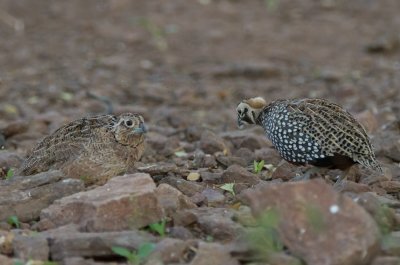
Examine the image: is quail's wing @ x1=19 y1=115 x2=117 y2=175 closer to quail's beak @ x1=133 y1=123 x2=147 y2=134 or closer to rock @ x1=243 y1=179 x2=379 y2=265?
quail's beak @ x1=133 y1=123 x2=147 y2=134

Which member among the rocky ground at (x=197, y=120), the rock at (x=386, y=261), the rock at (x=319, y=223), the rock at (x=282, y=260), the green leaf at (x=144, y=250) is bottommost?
the rocky ground at (x=197, y=120)

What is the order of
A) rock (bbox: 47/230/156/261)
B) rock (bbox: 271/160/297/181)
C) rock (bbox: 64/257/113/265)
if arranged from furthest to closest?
rock (bbox: 271/160/297/181), rock (bbox: 47/230/156/261), rock (bbox: 64/257/113/265)

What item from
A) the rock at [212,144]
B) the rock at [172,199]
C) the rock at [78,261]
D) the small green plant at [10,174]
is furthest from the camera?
the rock at [212,144]

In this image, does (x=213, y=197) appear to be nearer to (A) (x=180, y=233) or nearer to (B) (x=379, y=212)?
(A) (x=180, y=233)

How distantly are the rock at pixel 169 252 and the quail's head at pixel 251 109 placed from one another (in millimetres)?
2881

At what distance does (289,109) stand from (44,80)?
697cm

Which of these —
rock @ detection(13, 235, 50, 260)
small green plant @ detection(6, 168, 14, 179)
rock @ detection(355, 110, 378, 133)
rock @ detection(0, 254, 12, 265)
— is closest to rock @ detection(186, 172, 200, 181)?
small green plant @ detection(6, 168, 14, 179)

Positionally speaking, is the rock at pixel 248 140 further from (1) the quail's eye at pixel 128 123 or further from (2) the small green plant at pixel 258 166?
(1) the quail's eye at pixel 128 123

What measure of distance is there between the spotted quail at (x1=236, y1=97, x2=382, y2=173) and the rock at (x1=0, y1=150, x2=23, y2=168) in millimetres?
2032

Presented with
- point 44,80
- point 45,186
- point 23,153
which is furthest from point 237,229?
point 44,80

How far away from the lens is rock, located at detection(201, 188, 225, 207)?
649 cm

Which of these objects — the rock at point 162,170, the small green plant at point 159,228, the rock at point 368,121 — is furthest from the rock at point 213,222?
the rock at point 368,121

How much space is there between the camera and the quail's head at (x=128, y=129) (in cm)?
734

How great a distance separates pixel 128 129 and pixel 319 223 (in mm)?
2638
